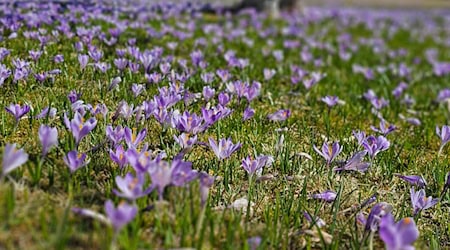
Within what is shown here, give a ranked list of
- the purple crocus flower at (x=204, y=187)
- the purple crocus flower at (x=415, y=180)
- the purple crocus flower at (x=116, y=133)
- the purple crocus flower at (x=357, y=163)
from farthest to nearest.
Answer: the purple crocus flower at (x=415, y=180) < the purple crocus flower at (x=357, y=163) < the purple crocus flower at (x=116, y=133) < the purple crocus flower at (x=204, y=187)

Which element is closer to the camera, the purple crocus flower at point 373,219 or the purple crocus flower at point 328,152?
the purple crocus flower at point 373,219

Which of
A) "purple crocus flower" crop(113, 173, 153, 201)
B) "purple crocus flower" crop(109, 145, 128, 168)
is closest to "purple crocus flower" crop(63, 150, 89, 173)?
"purple crocus flower" crop(109, 145, 128, 168)

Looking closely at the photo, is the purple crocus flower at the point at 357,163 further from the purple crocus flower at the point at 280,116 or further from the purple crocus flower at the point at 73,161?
the purple crocus flower at the point at 73,161

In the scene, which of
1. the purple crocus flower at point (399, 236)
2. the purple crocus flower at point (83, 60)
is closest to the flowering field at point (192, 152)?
the purple crocus flower at point (399, 236)

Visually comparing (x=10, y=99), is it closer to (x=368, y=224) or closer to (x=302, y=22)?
(x=368, y=224)

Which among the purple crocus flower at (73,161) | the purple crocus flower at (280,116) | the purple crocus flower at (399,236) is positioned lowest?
A: the purple crocus flower at (280,116)

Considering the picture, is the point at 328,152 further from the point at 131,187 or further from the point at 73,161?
the point at 73,161

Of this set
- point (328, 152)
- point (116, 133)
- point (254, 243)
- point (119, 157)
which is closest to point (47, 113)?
point (116, 133)

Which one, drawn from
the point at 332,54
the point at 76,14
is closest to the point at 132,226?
the point at 76,14
